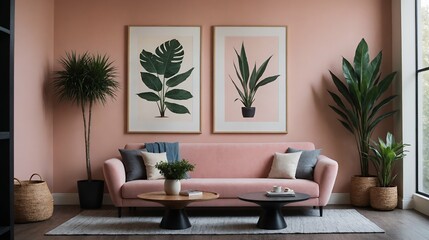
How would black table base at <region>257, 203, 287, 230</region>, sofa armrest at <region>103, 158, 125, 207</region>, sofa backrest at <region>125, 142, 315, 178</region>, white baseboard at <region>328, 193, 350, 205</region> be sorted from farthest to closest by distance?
1. white baseboard at <region>328, 193, 350, 205</region>
2. sofa backrest at <region>125, 142, 315, 178</region>
3. sofa armrest at <region>103, 158, 125, 207</region>
4. black table base at <region>257, 203, 287, 230</region>

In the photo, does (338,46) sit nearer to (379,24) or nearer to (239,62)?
(379,24)

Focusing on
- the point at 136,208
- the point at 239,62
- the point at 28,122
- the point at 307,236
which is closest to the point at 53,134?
the point at 28,122

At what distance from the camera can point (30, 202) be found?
5.82 metres

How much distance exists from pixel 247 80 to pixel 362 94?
4.73 feet

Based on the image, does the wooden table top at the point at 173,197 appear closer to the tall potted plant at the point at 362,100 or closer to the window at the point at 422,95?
the tall potted plant at the point at 362,100

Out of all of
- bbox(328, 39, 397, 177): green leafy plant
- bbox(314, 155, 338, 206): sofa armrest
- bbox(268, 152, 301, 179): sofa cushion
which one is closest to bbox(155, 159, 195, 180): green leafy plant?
bbox(268, 152, 301, 179): sofa cushion

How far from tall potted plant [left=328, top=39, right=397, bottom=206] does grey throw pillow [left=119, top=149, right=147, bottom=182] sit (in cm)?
249

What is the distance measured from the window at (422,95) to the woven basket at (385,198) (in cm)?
36

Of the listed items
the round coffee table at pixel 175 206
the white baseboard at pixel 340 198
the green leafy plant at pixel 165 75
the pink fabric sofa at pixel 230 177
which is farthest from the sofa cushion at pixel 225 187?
the green leafy plant at pixel 165 75

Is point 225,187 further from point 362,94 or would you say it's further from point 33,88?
point 33,88

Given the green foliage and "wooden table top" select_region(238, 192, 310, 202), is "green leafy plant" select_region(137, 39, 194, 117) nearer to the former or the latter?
the green foliage

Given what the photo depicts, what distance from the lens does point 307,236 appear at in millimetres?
5164

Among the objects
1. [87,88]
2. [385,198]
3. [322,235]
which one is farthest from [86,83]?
[385,198]

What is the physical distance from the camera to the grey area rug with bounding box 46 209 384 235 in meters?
5.33
